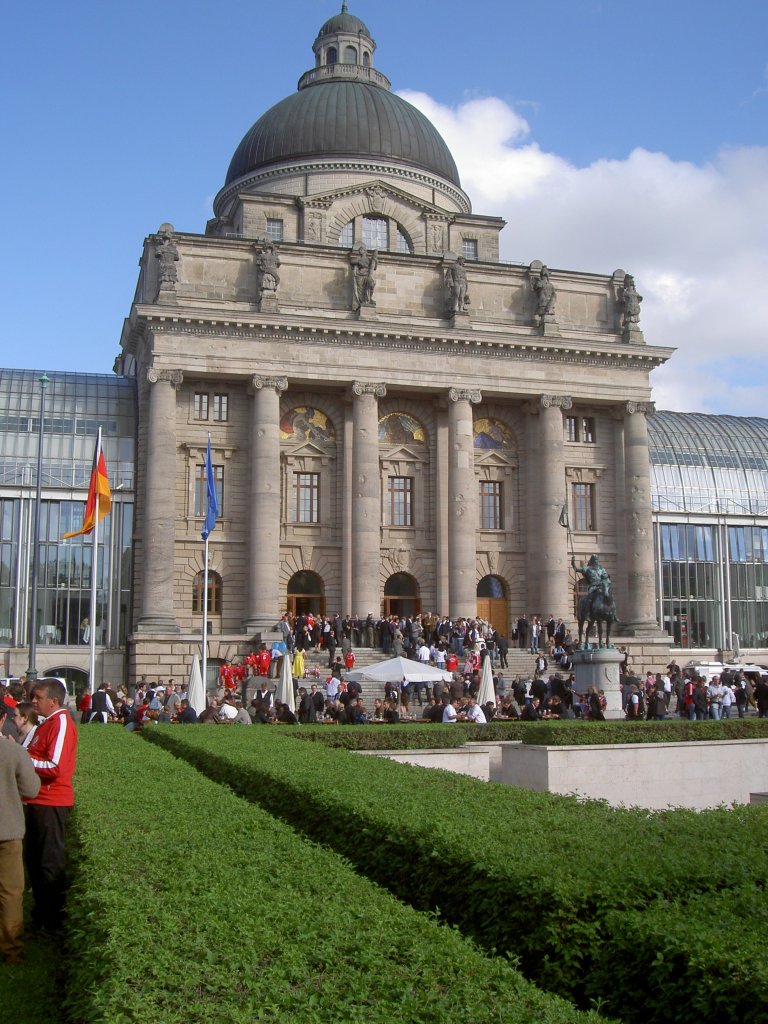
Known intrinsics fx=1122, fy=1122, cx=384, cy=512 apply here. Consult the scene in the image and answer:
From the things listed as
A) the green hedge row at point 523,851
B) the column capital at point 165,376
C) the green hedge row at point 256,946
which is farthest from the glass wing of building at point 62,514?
the green hedge row at point 256,946

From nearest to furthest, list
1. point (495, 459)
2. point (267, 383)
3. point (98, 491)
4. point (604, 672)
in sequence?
1. point (604, 672)
2. point (98, 491)
3. point (267, 383)
4. point (495, 459)

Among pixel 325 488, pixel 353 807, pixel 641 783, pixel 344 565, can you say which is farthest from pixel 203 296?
pixel 353 807

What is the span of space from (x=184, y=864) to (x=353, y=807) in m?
3.39

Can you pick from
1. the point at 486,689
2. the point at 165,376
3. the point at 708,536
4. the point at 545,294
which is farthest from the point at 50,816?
the point at 708,536

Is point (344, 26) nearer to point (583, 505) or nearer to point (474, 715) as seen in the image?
point (583, 505)

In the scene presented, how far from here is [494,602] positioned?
57125 millimetres

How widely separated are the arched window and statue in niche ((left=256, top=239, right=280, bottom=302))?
43.8 feet

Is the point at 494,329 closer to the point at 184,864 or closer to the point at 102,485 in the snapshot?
the point at 102,485

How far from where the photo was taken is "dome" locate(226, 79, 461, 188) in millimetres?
62938

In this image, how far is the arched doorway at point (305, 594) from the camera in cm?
5456

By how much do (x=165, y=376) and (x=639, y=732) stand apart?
3161cm

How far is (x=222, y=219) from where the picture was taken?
208ft

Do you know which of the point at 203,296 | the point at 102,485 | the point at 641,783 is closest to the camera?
the point at 641,783

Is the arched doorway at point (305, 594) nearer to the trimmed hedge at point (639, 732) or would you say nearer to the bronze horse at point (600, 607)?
the bronze horse at point (600, 607)
